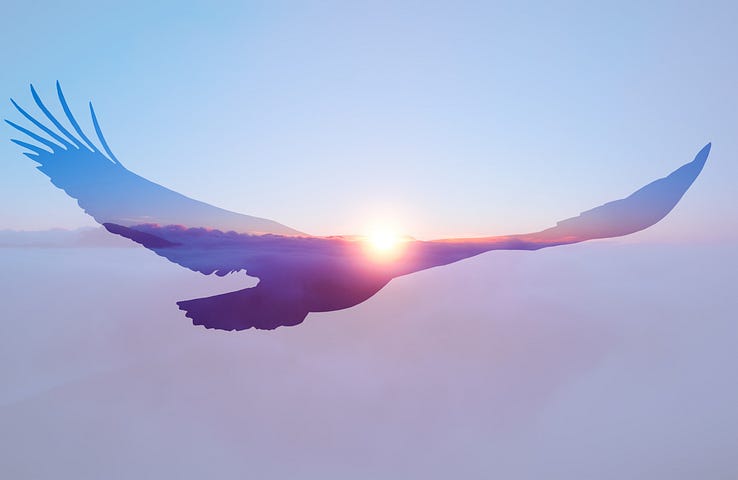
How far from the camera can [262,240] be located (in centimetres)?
207

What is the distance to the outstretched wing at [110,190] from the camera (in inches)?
76.2

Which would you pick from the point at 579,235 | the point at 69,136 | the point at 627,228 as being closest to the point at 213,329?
the point at 69,136

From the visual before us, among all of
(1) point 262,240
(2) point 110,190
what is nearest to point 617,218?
(1) point 262,240

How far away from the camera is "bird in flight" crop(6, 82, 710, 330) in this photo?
198 centimetres

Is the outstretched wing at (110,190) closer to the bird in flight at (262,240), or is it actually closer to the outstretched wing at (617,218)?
the bird in flight at (262,240)

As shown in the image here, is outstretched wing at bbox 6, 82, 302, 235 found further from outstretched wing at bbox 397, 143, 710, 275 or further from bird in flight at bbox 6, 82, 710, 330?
outstretched wing at bbox 397, 143, 710, 275

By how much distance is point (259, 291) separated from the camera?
2.17 m

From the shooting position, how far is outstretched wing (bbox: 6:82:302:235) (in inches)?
76.2

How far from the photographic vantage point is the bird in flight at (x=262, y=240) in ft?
6.48

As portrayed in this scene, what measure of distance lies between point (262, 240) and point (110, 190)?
708 mm

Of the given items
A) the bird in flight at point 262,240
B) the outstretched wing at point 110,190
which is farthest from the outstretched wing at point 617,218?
the outstretched wing at point 110,190

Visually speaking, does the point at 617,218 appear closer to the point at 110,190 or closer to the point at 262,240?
the point at 262,240

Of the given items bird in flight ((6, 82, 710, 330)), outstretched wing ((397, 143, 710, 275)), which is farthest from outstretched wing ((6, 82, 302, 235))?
outstretched wing ((397, 143, 710, 275))

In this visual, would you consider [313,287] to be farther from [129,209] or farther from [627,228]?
[627,228]
